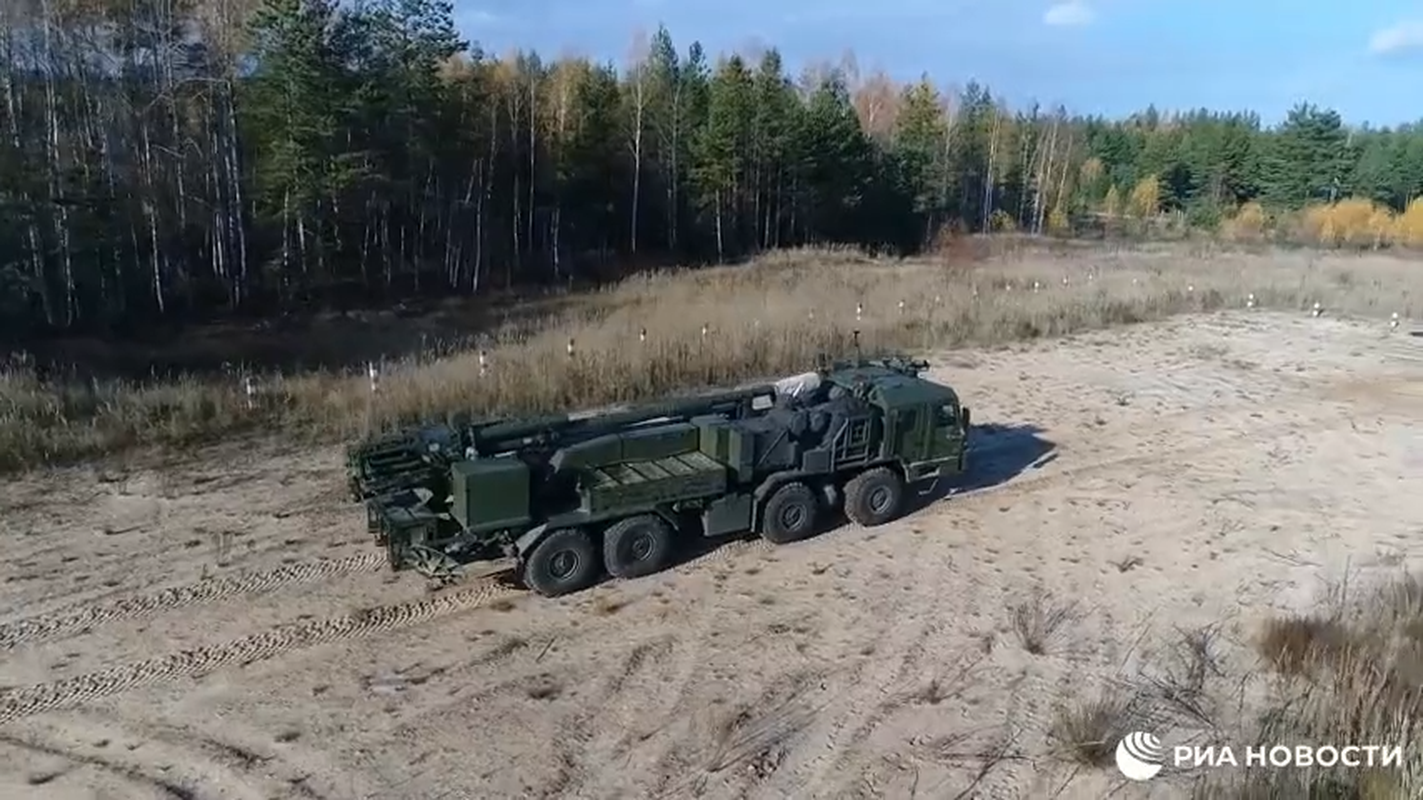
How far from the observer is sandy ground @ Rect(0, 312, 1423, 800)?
7.56m

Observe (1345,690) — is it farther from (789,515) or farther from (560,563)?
(560,563)

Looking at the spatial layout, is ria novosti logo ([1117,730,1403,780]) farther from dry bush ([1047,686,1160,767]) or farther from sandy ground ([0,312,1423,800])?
sandy ground ([0,312,1423,800])

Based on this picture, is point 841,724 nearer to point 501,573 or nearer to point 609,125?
point 501,573

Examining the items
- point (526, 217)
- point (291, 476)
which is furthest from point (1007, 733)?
point (526, 217)

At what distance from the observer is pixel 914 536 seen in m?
12.2

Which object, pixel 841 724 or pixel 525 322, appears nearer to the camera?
pixel 841 724

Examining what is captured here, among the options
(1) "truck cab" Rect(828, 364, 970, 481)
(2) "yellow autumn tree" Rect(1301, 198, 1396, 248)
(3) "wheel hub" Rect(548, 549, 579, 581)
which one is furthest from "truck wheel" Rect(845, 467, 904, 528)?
(2) "yellow autumn tree" Rect(1301, 198, 1396, 248)

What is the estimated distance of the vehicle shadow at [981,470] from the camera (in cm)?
1188

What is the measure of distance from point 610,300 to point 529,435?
23.0 m

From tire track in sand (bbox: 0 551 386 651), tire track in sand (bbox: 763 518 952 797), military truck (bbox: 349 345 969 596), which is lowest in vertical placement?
tire track in sand (bbox: 763 518 952 797)

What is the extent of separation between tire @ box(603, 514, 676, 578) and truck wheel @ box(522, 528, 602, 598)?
202mm

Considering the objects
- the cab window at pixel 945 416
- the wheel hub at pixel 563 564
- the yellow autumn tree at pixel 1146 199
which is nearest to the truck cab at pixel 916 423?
the cab window at pixel 945 416

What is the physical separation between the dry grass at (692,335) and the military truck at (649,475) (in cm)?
537

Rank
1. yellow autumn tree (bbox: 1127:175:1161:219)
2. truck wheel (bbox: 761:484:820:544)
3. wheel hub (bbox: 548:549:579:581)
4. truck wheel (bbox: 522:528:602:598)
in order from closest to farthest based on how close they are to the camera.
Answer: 1. truck wheel (bbox: 522:528:602:598)
2. wheel hub (bbox: 548:549:579:581)
3. truck wheel (bbox: 761:484:820:544)
4. yellow autumn tree (bbox: 1127:175:1161:219)
